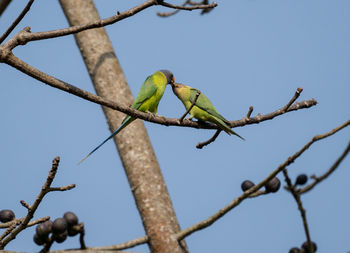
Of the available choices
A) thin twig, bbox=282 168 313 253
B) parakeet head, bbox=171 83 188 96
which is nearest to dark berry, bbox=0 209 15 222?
thin twig, bbox=282 168 313 253

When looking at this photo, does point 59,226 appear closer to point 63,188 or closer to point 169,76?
point 63,188

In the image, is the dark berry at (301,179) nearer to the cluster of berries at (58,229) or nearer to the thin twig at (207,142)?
the thin twig at (207,142)

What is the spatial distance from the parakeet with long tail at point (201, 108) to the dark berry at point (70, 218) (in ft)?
5.66

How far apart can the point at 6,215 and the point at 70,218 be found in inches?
26.9

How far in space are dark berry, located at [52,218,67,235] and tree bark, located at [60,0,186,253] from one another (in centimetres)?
140

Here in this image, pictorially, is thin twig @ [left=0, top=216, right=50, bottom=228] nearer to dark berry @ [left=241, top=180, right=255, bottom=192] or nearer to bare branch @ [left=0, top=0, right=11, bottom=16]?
dark berry @ [left=241, top=180, right=255, bottom=192]

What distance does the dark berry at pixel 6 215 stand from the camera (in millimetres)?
3516

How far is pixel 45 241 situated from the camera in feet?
10.3

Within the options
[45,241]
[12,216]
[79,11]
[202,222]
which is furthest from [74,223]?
[79,11]

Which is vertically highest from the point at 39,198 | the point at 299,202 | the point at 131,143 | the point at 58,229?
the point at 131,143

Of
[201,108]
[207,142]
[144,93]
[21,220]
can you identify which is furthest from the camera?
[144,93]

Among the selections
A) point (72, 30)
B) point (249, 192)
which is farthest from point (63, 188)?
point (249, 192)

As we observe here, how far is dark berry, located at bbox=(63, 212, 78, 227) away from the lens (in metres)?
3.09

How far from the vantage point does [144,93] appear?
5.65 metres
